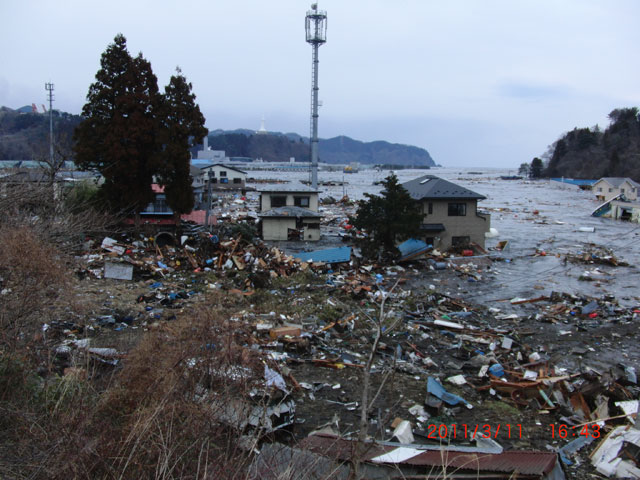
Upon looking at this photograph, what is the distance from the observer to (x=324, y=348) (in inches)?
452

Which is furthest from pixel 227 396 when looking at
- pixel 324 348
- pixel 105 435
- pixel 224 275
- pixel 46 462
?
pixel 224 275

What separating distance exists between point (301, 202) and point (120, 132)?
12.4 metres

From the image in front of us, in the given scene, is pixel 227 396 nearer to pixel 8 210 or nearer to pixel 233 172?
pixel 8 210

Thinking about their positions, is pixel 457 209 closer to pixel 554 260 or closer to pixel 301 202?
pixel 554 260

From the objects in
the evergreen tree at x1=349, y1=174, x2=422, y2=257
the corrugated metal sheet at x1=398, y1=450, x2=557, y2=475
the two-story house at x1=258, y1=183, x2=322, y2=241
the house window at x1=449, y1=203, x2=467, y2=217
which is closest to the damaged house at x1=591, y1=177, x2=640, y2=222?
the house window at x1=449, y1=203, x2=467, y2=217

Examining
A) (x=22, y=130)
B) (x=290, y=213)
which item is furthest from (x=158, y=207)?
(x=22, y=130)

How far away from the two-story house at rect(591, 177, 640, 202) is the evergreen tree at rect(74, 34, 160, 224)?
1911 inches

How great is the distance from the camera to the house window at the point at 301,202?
31069 mm

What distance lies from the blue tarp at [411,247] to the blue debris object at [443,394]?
525 inches

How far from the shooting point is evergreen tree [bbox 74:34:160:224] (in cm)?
2192

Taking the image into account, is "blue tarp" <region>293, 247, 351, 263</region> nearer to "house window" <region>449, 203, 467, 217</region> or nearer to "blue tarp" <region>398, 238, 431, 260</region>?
"blue tarp" <region>398, 238, 431, 260</region>

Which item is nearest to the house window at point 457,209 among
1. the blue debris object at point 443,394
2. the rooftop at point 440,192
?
the rooftop at point 440,192

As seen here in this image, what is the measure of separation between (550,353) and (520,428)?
4.64 m
